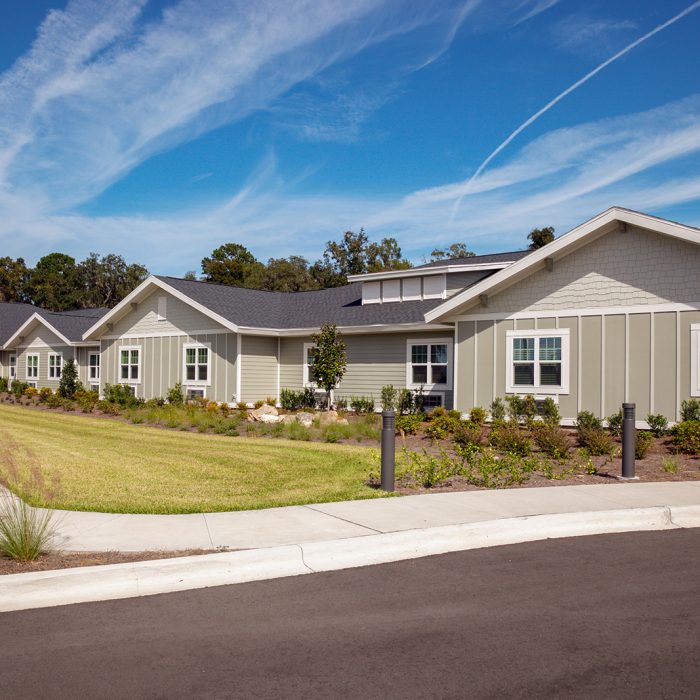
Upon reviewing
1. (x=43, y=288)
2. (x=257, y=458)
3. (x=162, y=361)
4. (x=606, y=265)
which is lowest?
(x=257, y=458)

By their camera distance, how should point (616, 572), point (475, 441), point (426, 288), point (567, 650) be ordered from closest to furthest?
1. point (567, 650)
2. point (616, 572)
3. point (475, 441)
4. point (426, 288)

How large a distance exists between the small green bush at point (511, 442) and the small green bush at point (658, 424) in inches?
140

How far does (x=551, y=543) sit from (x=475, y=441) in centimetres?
803

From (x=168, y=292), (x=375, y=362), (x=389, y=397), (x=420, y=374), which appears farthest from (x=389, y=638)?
(x=168, y=292)

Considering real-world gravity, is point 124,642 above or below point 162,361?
below

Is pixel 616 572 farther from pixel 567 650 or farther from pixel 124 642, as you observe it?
pixel 124 642

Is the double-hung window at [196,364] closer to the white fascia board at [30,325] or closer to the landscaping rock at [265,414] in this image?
the landscaping rock at [265,414]

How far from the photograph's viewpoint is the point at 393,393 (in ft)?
76.0

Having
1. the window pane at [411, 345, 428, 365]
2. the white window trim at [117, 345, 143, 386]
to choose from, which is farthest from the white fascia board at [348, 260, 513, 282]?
the white window trim at [117, 345, 143, 386]

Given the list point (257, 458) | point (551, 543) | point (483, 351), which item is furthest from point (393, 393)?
point (551, 543)

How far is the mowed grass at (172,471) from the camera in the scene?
9.38 m

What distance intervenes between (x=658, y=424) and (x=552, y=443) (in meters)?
4.04

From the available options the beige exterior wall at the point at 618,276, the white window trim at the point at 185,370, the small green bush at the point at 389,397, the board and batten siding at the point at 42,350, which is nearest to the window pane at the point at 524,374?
the beige exterior wall at the point at 618,276

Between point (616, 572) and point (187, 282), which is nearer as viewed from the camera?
point (616, 572)
